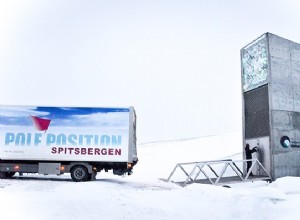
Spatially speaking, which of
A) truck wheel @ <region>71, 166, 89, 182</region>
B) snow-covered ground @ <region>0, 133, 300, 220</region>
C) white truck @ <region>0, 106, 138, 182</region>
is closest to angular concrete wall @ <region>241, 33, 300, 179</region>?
snow-covered ground @ <region>0, 133, 300, 220</region>

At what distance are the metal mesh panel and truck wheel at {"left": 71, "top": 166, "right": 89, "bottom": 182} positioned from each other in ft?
32.6

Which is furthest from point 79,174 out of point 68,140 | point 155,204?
point 155,204

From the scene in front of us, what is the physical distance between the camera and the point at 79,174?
Result: 15078 millimetres

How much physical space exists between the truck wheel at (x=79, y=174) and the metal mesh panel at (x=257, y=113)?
9.92 meters

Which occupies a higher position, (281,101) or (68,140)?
(281,101)

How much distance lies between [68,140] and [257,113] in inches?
426

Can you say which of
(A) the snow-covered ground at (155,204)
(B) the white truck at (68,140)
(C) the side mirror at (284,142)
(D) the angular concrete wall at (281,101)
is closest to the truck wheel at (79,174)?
(B) the white truck at (68,140)

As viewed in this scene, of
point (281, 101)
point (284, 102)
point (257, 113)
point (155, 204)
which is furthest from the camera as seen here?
point (257, 113)

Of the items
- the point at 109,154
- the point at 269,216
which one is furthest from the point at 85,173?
the point at 269,216

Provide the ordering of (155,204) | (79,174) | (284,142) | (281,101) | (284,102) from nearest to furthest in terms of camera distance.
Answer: (155,204) → (79,174) → (284,142) → (281,101) → (284,102)

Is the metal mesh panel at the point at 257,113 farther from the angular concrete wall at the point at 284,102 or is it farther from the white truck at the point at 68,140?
the white truck at the point at 68,140

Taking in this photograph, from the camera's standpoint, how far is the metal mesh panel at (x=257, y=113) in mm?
18191

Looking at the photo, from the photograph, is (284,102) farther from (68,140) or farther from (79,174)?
(68,140)

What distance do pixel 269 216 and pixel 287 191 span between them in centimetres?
426
